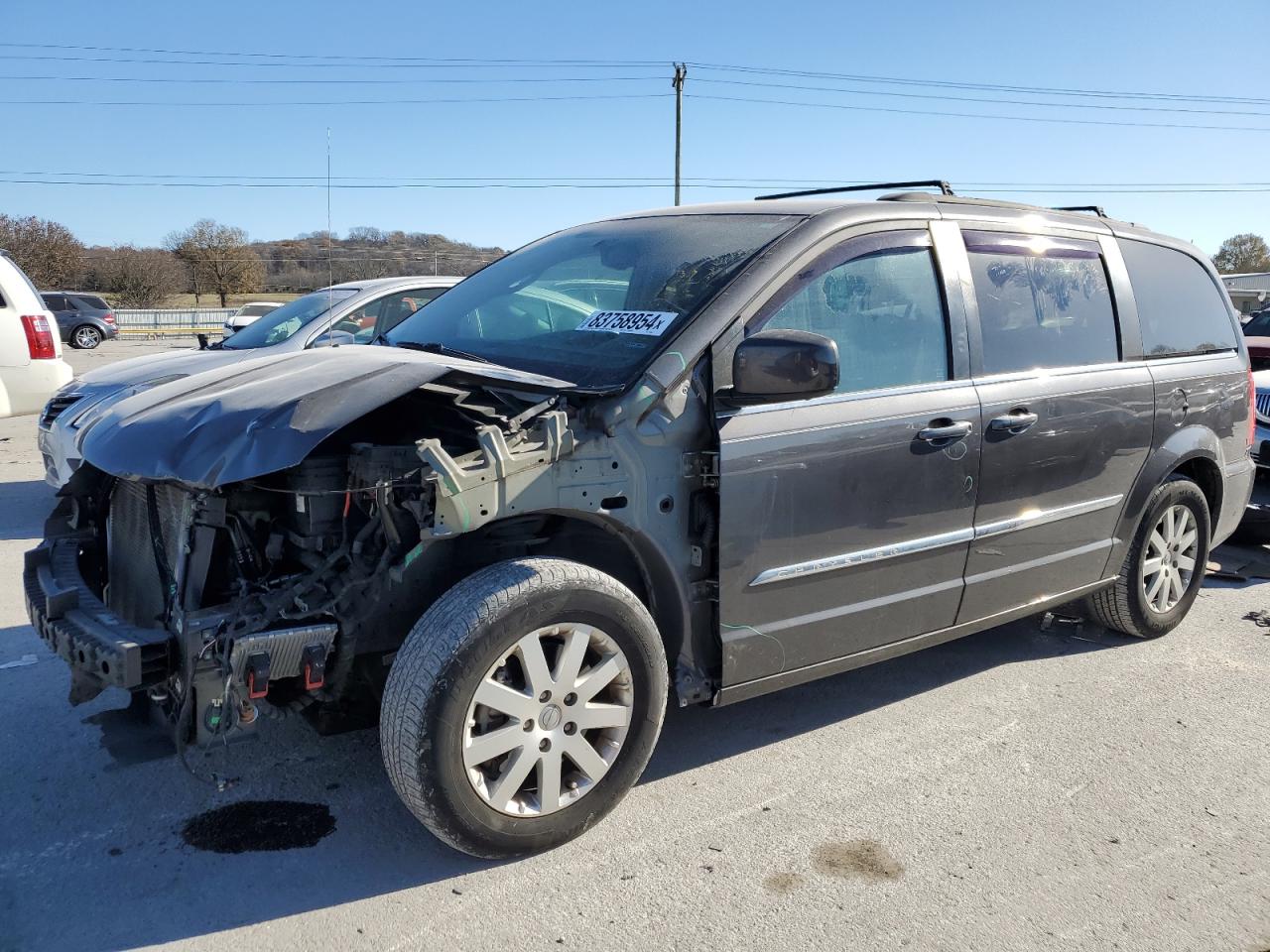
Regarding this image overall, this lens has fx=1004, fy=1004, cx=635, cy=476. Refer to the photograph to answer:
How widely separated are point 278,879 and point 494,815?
0.63 metres

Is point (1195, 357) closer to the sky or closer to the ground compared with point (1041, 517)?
closer to the sky

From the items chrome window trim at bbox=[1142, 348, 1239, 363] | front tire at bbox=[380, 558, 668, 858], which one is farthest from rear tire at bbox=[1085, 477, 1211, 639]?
front tire at bbox=[380, 558, 668, 858]

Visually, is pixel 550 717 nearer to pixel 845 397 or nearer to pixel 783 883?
pixel 783 883

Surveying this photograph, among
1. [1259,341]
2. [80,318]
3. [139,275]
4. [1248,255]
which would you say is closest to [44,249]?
[139,275]

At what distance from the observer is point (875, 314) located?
11.6ft

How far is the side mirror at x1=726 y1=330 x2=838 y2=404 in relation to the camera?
2990mm

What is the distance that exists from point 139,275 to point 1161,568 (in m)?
51.4

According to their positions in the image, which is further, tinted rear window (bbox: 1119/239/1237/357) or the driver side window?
tinted rear window (bbox: 1119/239/1237/357)

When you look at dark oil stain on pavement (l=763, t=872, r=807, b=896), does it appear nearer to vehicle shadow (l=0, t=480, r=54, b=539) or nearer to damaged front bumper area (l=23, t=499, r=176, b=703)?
damaged front bumper area (l=23, t=499, r=176, b=703)

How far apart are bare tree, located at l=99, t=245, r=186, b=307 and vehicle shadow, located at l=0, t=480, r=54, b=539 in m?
44.5

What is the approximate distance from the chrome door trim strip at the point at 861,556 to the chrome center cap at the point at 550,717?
74 cm

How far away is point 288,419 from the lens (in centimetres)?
272

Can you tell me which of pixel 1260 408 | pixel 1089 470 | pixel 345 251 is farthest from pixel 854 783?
pixel 1260 408

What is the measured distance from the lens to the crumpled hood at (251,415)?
2.69 metres
